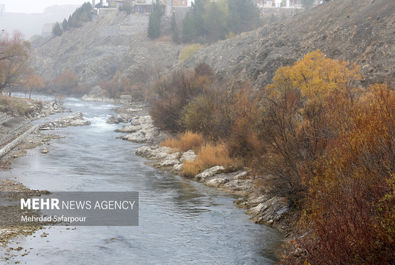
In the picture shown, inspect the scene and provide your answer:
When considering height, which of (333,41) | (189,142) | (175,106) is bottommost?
(189,142)

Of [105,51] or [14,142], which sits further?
[105,51]

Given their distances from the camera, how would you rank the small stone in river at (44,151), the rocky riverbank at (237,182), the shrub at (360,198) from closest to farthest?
the shrub at (360,198) < the rocky riverbank at (237,182) < the small stone in river at (44,151)

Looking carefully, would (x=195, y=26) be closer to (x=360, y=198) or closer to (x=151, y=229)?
(x=151, y=229)

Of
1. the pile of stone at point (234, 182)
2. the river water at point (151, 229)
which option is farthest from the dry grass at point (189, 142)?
the river water at point (151, 229)

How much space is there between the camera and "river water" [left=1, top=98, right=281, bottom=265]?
13.8 metres

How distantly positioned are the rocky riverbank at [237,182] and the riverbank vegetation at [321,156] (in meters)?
0.57

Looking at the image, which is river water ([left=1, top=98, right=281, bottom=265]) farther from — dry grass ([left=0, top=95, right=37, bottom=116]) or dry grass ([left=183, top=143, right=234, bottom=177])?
dry grass ([left=0, top=95, right=37, bottom=116])

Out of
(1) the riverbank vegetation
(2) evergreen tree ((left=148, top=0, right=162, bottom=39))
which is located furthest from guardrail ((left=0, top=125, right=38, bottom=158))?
(2) evergreen tree ((left=148, top=0, right=162, bottom=39))

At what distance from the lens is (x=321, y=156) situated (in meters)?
14.8

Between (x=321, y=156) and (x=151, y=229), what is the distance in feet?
21.2

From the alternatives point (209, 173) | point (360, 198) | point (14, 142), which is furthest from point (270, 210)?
point (14, 142)

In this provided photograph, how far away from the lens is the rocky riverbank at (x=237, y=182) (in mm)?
17156

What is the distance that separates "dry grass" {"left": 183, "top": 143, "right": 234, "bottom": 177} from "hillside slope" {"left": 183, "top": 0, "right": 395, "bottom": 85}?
704 inches

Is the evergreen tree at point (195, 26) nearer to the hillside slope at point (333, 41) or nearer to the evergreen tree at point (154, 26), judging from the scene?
the evergreen tree at point (154, 26)
